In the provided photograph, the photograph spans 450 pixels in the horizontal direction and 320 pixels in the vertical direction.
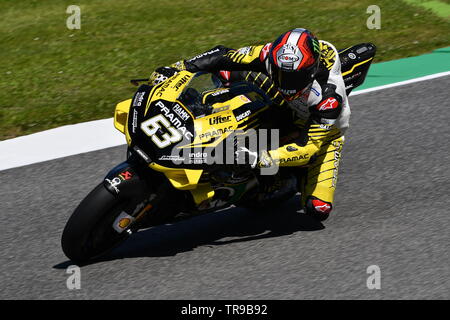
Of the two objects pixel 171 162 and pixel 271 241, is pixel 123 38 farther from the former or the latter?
pixel 171 162

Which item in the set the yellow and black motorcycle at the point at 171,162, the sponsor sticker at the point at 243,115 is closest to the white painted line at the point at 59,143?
the yellow and black motorcycle at the point at 171,162

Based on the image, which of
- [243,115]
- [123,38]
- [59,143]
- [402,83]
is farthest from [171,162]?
[123,38]

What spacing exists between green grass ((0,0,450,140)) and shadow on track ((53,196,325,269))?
9.67 feet

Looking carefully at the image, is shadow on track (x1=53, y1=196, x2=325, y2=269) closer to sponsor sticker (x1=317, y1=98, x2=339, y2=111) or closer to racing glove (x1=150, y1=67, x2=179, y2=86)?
sponsor sticker (x1=317, y1=98, x2=339, y2=111)

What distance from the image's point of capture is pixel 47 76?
10414 millimetres

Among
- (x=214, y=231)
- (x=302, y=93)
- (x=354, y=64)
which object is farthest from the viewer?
(x=354, y=64)

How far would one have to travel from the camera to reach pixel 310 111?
221 inches

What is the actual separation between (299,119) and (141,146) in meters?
1.30

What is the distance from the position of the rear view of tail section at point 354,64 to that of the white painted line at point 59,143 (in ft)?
8.40

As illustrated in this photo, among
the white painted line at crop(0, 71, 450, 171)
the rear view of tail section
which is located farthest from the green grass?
the rear view of tail section

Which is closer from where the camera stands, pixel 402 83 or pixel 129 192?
pixel 129 192

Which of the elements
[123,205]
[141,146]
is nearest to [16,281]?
[123,205]

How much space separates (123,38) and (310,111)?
6.63m

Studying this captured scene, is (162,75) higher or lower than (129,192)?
higher
